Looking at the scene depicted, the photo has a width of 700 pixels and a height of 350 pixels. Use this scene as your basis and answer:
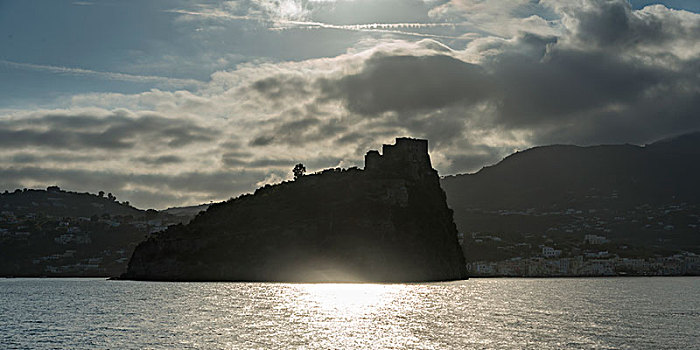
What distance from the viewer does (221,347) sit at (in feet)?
251

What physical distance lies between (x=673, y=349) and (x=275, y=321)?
2141 inches

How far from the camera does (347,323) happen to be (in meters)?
103

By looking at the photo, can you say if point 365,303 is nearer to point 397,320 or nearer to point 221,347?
point 397,320

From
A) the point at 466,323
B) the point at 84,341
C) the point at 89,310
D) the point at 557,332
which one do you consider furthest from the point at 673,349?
the point at 89,310

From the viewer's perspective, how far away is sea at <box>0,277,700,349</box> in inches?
3159

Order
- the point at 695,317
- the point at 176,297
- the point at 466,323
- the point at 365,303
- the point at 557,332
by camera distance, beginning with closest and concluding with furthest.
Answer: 1. the point at 557,332
2. the point at 466,323
3. the point at 695,317
4. the point at 365,303
5. the point at 176,297

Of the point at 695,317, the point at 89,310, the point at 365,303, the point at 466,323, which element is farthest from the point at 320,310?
the point at 695,317

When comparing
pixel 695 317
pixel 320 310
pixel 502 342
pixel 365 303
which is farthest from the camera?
pixel 365 303

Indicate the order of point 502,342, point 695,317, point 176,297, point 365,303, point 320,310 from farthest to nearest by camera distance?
point 176,297 → point 365,303 → point 320,310 → point 695,317 → point 502,342

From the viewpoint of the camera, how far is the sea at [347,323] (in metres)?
80.2

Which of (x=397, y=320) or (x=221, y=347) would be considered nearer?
(x=221, y=347)

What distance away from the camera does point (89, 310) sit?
126 m

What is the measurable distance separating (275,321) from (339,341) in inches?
942

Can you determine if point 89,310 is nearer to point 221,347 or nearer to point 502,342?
point 221,347
